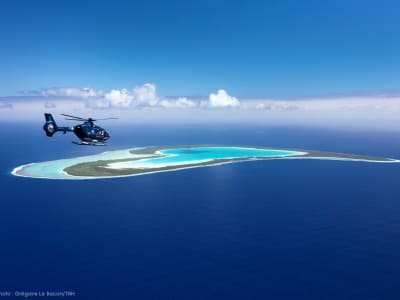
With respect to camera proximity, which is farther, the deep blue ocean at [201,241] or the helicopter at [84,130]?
the helicopter at [84,130]

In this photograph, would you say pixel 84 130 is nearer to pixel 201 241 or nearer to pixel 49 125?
pixel 49 125

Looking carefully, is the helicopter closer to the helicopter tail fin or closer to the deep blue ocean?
the helicopter tail fin

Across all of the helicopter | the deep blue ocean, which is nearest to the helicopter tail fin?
the helicopter

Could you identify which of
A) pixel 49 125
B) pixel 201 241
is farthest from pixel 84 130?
pixel 201 241

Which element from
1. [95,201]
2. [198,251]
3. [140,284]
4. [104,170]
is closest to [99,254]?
[140,284]

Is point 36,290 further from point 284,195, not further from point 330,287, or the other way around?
point 284,195

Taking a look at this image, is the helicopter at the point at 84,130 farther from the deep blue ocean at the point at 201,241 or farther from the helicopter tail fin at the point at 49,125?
the deep blue ocean at the point at 201,241

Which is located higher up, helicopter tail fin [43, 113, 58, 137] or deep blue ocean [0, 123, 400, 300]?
helicopter tail fin [43, 113, 58, 137]

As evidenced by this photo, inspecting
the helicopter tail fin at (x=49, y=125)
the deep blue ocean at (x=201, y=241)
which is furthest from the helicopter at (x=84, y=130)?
the deep blue ocean at (x=201, y=241)
